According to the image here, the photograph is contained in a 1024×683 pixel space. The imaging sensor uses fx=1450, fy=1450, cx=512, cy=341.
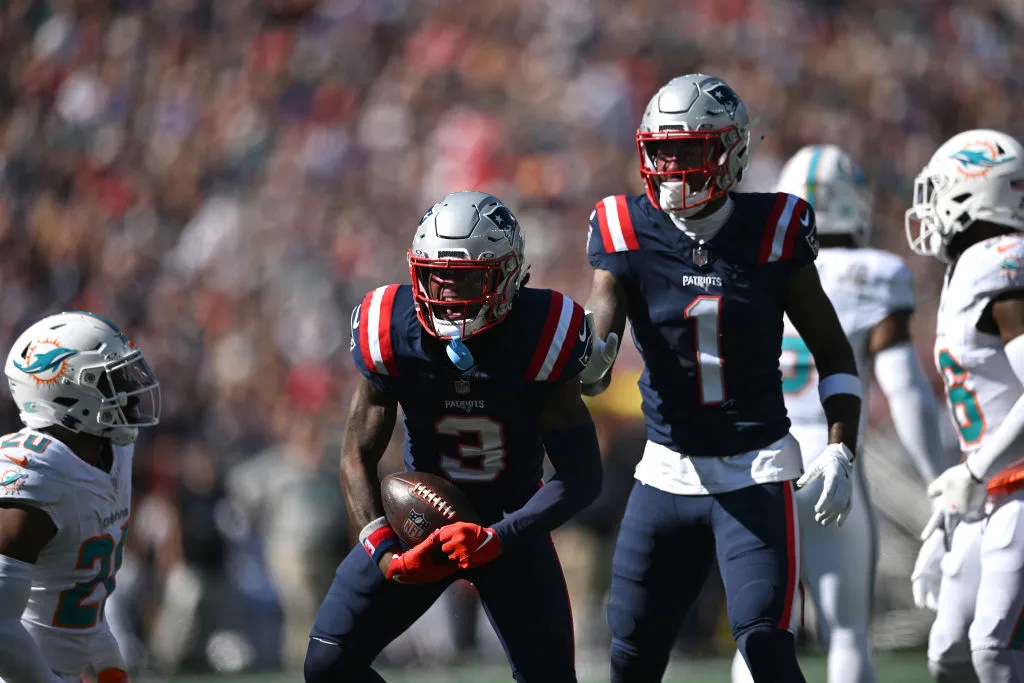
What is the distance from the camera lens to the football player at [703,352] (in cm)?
369

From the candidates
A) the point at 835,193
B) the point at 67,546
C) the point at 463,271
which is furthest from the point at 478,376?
the point at 835,193

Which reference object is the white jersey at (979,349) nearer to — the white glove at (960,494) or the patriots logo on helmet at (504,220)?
the white glove at (960,494)

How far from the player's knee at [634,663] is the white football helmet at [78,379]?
137cm

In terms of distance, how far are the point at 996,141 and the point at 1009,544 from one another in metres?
1.25

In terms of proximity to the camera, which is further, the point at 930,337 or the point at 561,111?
the point at 561,111

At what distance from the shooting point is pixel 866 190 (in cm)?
498

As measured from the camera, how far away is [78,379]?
363cm

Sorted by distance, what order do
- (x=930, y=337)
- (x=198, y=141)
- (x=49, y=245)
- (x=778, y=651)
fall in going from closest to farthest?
1. (x=778, y=651)
2. (x=930, y=337)
3. (x=49, y=245)
4. (x=198, y=141)

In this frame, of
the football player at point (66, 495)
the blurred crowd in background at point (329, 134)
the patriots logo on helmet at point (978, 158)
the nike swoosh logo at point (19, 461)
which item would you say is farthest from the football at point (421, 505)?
the blurred crowd in background at point (329, 134)

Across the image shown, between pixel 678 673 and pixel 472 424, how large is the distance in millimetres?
3253

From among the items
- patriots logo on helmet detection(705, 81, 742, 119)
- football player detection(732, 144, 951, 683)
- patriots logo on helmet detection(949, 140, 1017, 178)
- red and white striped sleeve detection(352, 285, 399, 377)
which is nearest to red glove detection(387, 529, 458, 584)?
red and white striped sleeve detection(352, 285, 399, 377)

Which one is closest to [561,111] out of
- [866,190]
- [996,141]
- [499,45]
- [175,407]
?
[499,45]

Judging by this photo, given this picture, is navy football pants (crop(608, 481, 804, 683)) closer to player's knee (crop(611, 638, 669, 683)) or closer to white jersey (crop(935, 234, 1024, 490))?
player's knee (crop(611, 638, 669, 683))

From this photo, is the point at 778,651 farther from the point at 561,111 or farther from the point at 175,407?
the point at 561,111
